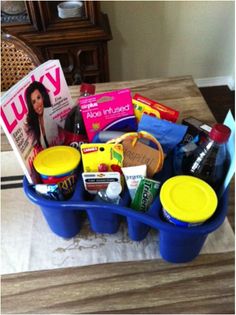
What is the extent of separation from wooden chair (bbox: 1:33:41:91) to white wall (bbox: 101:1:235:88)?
2.85 feet

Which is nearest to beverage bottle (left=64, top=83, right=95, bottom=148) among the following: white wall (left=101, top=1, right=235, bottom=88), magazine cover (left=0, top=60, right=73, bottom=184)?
magazine cover (left=0, top=60, right=73, bottom=184)

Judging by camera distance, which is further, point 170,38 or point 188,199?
point 170,38

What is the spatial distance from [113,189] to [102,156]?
0.07 metres

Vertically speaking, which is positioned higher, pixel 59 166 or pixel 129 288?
pixel 59 166

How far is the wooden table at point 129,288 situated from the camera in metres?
0.47

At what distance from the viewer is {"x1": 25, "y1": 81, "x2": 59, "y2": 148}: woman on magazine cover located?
502 millimetres

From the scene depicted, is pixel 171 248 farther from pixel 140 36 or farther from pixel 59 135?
pixel 140 36

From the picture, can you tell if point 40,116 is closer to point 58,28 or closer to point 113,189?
point 113,189

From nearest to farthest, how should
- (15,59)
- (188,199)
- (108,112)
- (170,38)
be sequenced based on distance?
(188,199) < (108,112) < (15,59) < (170,38)

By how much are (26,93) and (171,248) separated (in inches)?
13.9

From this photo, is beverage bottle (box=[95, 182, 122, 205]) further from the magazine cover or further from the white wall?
the white wall

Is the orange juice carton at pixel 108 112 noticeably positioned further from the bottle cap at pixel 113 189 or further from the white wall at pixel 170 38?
the white wall at pixel 170 38

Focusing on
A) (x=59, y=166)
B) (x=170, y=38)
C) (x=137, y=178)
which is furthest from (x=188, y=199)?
(x=170, y=38)

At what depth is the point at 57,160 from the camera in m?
0.51
